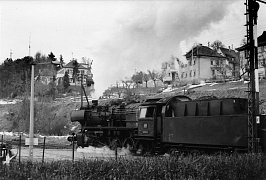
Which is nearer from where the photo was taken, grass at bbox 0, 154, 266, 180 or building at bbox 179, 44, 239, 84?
grass at bbox 0, 154, 266, 180

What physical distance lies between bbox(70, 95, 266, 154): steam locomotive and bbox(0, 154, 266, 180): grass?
170 inches

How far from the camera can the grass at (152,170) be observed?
9320mm

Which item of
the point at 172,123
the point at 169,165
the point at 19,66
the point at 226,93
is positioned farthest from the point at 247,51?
the point at 19,66

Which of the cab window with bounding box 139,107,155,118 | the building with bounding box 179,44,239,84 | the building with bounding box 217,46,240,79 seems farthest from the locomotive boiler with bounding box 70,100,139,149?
the building with bounding box 217,46,240,79

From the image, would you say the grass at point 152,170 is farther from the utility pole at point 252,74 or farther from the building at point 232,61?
the building at point 232,61

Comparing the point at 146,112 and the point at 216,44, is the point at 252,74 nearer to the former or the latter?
the point at 146,112

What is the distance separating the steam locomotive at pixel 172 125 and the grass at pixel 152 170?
431 cm

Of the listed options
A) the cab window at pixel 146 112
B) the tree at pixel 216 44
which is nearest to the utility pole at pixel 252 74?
the cab window at pixel 146 112

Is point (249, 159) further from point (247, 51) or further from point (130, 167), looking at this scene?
point (247, 51)

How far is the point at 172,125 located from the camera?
18.5m

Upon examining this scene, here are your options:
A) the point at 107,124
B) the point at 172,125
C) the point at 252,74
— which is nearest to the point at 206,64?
the point at 107,124

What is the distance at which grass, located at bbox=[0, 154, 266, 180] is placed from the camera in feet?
30.6

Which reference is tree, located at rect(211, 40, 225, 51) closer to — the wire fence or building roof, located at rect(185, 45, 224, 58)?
building roof, located at rect(185, 45, 224, 58)

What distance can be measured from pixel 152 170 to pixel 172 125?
365 inches
